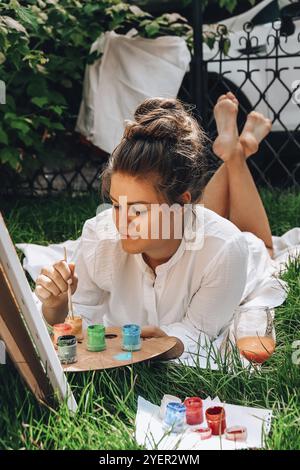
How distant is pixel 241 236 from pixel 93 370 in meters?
0.78

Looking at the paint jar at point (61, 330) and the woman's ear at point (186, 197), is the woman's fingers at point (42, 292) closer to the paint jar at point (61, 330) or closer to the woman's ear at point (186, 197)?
the paint jar at point (61, 330)

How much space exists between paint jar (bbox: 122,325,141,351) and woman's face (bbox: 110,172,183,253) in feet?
0.97

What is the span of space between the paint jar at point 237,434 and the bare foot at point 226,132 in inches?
67.2

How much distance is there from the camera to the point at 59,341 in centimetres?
201

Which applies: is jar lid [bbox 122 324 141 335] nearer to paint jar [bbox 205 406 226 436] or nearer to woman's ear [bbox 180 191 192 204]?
paint jar [bbox 205 406 226 436]

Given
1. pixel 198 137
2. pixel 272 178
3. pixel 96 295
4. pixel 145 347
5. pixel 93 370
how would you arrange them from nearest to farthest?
pixel 93 370 → pixel 145 347 → pixel 198 137 → pixel 96 295 → pixel 272 178

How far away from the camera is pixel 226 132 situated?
3365mm

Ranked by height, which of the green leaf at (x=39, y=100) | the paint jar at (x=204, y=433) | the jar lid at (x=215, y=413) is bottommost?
the paint jar at (x=204, y=433)

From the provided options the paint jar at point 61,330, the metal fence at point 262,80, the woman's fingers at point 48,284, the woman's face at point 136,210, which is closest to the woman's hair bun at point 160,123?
the woman's face at point 136,210

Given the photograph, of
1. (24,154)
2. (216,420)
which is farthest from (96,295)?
(24,154)

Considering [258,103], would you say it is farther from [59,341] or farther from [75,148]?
[59,341]

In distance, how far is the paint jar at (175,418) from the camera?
5.97 ft

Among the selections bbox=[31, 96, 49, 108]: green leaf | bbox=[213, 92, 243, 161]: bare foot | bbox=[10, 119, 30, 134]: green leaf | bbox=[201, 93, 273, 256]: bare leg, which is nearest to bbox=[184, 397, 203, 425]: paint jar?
bbox=[201, 93, 273, 256]: bare leg
